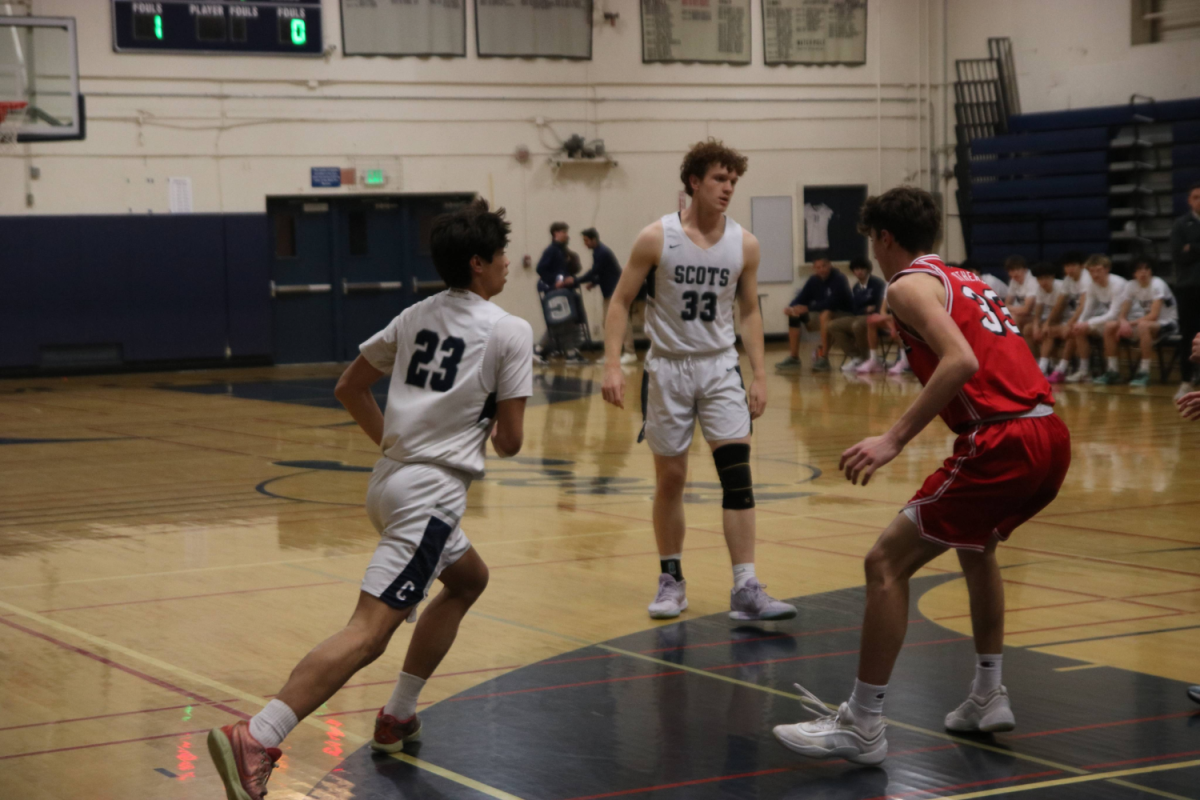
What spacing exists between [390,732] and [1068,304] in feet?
42.4

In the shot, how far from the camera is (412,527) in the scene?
12.2 feet

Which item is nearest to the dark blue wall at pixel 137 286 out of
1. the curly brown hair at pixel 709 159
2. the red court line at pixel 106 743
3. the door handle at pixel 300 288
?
the door handle at pixel 300 288

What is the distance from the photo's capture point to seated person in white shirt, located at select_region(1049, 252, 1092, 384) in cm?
1520

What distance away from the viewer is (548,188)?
2100cm

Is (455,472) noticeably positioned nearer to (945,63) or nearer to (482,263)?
(482,263)

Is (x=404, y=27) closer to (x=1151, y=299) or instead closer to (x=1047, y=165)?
(x=1047, y=165)

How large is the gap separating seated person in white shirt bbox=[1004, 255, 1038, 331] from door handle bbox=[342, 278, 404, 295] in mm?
8651

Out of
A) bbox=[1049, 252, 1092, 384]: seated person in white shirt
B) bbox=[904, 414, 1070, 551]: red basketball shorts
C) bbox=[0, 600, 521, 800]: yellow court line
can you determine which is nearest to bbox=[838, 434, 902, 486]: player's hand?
bbox=[904, 414, 1070, 551]: red basketball shorts

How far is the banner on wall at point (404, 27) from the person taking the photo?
19.5 metres

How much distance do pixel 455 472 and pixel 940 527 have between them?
1302mm

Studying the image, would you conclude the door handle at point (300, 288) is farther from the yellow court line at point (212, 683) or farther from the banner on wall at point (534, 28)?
the yellow court line at point (212, 683)

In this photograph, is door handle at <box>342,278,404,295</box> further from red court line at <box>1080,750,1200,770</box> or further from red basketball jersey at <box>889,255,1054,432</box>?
red court line at <box>1080,750,1200,770</box>

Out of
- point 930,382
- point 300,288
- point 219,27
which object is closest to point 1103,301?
point 300,288


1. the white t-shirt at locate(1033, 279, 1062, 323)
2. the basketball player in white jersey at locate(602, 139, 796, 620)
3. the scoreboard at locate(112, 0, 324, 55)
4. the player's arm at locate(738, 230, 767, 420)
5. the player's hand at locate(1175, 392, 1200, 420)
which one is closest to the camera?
the player's hand at locate(1175, 392, 1200, 420)
